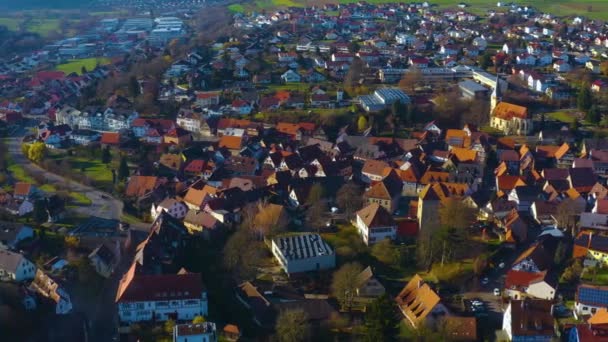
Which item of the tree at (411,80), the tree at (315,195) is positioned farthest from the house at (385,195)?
the tree at (411,80)

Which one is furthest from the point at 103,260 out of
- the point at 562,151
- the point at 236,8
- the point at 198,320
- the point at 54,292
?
the point at 236,8

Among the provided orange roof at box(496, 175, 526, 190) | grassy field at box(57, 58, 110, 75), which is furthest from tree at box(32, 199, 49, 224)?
grassy field at box(57, 58, 110, 75)

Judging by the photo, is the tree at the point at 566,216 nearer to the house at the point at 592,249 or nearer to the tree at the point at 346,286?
the house at the point at 592,249

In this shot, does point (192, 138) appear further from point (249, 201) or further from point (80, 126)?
point (249, 201)

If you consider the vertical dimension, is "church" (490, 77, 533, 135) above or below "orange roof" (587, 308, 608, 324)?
below

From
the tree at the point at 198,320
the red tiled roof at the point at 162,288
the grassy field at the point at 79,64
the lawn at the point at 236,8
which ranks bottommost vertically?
the lawn at the point at 236,8

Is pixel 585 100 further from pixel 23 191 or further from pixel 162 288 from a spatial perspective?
pixel 23 191

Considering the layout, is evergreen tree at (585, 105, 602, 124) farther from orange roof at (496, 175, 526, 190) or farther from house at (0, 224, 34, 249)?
house at (0, 224, 34, 249)
